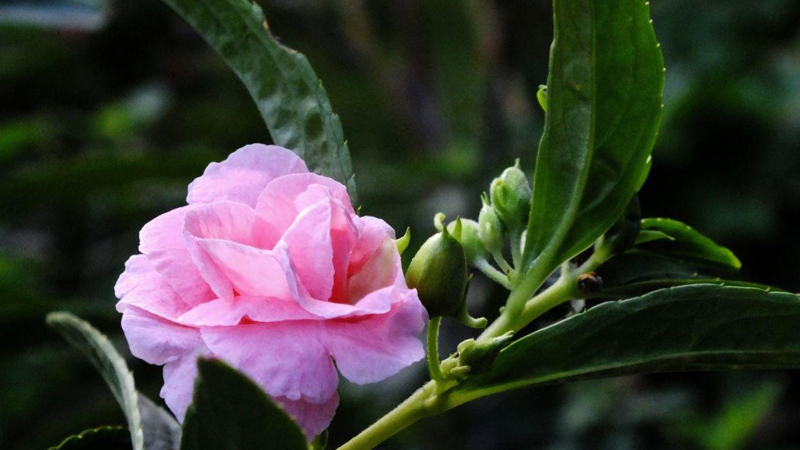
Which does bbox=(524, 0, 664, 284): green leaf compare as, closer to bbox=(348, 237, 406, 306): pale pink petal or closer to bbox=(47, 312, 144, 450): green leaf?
bbox=(348, 237, 406, 306): pale pink petal

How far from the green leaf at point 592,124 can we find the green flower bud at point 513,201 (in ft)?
0.06

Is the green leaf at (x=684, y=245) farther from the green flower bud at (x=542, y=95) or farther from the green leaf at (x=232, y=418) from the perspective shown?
the green leaf at (x=232, y=418)

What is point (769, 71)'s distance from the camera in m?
2.78

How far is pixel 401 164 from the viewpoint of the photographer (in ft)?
8.78

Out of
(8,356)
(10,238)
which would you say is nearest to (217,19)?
(8,356)

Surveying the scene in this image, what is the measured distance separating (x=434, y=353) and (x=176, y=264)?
0.53 feet

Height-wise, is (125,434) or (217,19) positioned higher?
(217,19)

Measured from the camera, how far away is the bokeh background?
1.58 meters

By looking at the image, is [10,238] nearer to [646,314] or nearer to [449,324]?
[449,324]

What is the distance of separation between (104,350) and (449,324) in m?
1.46

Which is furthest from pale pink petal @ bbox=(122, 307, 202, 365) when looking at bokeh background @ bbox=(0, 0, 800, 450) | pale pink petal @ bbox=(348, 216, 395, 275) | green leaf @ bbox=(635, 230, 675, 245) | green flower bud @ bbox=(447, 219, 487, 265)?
bokeh background @ bbox=(0, 0, 800, 450)

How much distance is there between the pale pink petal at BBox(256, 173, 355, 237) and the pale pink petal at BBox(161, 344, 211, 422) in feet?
0.30

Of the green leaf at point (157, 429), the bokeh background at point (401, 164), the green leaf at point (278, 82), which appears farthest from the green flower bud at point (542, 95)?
the bokeh background at point (401, 164)

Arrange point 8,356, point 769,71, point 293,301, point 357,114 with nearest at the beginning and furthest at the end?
point 293,301
point 8,356
point 769,71
point 357,114
